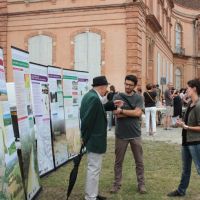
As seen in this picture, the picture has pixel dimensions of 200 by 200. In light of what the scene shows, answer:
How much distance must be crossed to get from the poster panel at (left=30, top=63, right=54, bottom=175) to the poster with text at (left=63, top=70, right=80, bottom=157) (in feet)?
4.66

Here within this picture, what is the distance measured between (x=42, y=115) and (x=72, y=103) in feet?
7.29

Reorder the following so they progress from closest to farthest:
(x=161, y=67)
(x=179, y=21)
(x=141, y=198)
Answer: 1. (x=141, y=198)
2. (x=161, y=67)
3. (x=179, y=21)

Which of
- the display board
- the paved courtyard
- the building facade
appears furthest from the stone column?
the display board

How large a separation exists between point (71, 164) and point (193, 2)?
4396 centimetres

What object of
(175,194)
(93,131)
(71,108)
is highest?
(71,108)

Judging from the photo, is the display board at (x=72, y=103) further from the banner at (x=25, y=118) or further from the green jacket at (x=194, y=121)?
the green jacket at (x=194, y=121)

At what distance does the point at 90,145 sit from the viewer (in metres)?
6.66

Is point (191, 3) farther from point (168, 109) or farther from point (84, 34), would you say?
point (168, 109)

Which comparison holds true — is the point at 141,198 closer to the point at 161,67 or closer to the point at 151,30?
the point at 151,30

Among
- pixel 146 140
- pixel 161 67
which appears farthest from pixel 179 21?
pixel 146 140

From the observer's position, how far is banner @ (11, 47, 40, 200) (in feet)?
21.9

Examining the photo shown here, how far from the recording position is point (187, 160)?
7.03 m

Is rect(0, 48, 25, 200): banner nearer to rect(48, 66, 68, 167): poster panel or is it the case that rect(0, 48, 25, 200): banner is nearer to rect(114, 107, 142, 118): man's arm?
rect(114, 107, 142, 118): man's arm

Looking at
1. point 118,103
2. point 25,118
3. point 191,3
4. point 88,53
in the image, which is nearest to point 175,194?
point 118,103
